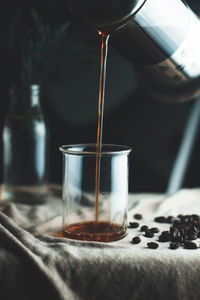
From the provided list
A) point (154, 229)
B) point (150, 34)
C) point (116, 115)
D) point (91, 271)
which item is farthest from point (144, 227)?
point (116, 115)

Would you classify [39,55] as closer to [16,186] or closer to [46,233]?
[16,186]

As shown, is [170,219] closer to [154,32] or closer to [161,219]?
[161,219]

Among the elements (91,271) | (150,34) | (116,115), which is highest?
(150,34)

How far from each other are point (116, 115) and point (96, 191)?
2.39 feet

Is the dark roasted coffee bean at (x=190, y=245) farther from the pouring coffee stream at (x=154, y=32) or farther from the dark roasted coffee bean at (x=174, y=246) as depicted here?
the pouring coffee stream at (x=154, y=32)

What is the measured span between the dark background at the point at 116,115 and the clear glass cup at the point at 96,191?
0.65 m

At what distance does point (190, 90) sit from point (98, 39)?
48 centimetres

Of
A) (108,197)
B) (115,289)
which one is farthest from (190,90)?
(115,289)

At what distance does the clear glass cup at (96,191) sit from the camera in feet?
3.11

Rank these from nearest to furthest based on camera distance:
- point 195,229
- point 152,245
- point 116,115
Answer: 1. point 152,245
2. point 195,229
3. point 116,115

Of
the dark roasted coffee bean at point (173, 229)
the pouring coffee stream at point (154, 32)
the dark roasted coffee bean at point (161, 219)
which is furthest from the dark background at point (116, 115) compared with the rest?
the dark roasted coffee bean at point (173, 229)

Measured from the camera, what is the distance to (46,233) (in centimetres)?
97

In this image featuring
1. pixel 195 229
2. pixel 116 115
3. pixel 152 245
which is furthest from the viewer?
pixel 116 115

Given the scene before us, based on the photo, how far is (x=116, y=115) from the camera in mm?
1648
